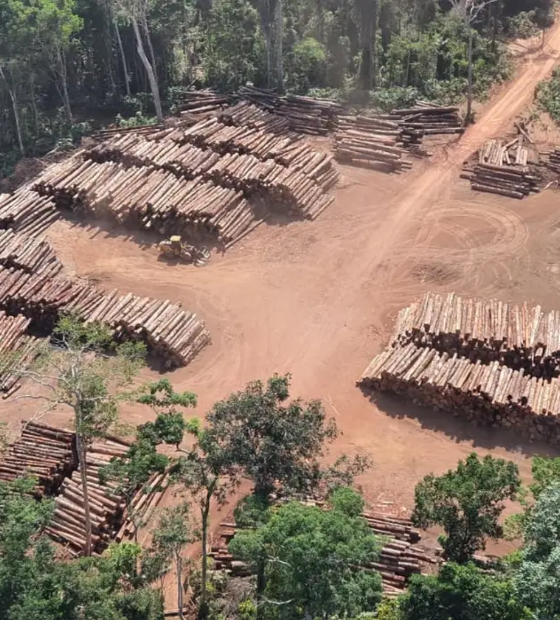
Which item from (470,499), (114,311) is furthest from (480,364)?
(114,311)

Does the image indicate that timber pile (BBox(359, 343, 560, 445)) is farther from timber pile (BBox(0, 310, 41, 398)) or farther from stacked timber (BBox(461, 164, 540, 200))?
stacked timber (BBox(461, 164, 540, 200))

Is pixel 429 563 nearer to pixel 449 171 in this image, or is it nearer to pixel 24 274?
pixel 24 274

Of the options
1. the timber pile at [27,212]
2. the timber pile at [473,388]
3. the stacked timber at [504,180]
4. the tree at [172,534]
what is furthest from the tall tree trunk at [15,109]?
the tree at [172,534]

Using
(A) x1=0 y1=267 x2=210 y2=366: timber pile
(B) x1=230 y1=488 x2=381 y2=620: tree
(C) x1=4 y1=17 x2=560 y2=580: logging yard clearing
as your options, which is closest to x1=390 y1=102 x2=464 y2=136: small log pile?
(C) x1=4 y1=17 x2=560 y2=580: logging yard clearing

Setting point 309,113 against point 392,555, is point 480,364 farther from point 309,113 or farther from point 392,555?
point 309,113

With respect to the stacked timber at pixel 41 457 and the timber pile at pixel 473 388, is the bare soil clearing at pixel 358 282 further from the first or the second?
the stacked timber at pixel 41 457
